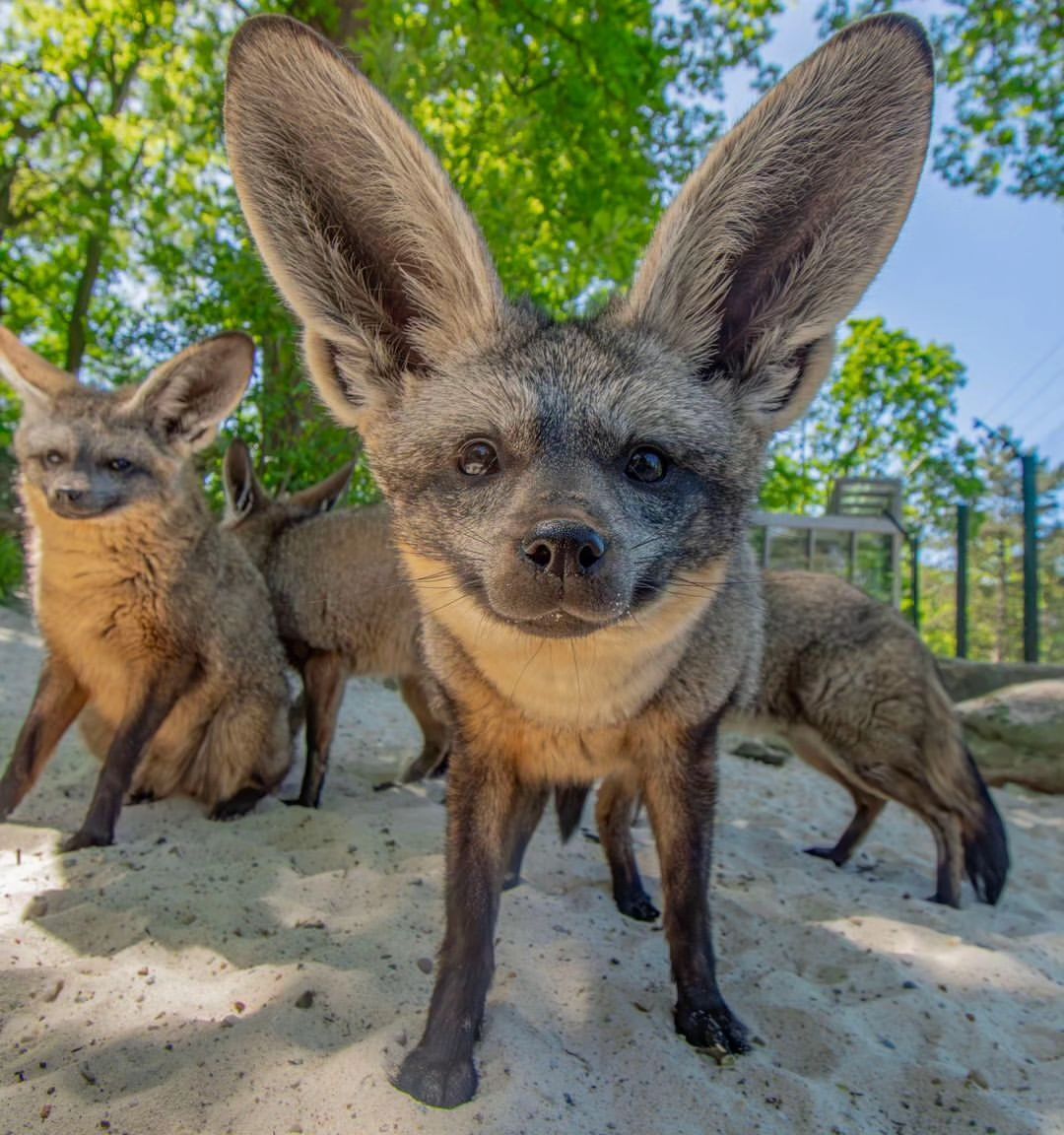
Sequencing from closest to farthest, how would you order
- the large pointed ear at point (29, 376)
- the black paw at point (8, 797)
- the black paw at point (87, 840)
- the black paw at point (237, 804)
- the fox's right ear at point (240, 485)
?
the black paw at point (87, 840)
the black paw at point (8, 797)
the black paw at point (237, 804)
the large pointed ear at point (29, 376)
the fox's right ear at point (240, 485)

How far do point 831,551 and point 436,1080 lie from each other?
1326 cm

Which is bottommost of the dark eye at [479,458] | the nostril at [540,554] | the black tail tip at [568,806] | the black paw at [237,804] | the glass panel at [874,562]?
the black paw at [237,804]

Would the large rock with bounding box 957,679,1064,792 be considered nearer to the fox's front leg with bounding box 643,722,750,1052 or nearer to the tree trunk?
the fox's front leg with bounding box 643,722,750,1052

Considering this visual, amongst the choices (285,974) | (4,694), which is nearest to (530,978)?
(285,974)

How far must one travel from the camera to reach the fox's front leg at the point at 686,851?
2.72m

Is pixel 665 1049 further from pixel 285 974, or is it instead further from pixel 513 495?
pixel 513 495

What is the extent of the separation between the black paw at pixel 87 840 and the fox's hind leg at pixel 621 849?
6.86ft

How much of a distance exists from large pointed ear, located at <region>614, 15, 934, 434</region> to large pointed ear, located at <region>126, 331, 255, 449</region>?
2.65 m

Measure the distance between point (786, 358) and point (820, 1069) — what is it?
6.71 ft

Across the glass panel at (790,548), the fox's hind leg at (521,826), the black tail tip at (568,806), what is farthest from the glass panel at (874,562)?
the fox's hind leg at (521,826)

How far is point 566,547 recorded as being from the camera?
2107mm

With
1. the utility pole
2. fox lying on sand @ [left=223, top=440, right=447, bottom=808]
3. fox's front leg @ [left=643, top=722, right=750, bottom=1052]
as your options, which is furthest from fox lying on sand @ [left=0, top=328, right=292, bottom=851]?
the utility pole

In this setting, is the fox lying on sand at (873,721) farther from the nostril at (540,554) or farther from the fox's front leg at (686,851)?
the nostril at (540,554)

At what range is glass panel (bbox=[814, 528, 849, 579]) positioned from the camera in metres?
14.2
